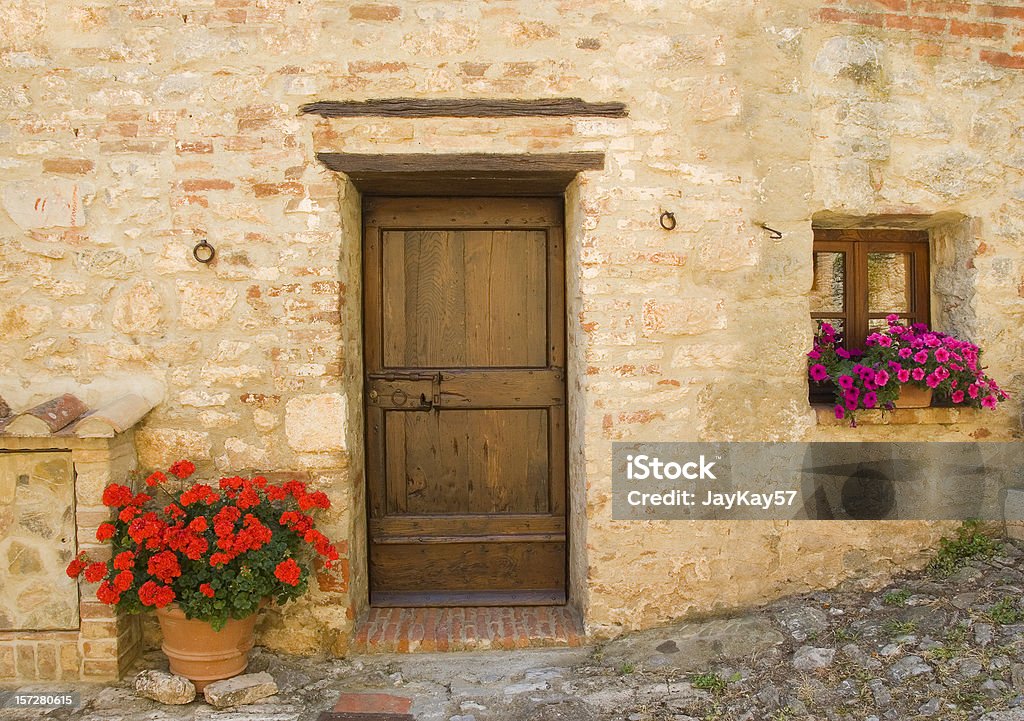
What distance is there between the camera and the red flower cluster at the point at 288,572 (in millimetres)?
2814

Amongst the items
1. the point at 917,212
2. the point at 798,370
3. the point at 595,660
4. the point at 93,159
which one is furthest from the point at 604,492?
the point at 93,159

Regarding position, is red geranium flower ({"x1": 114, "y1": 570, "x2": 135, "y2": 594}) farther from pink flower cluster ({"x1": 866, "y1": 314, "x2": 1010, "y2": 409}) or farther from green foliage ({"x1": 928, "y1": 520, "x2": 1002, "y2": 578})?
green foliage ({"x1": 928, "y1": 520, "x2": 1002, "y2": 578})

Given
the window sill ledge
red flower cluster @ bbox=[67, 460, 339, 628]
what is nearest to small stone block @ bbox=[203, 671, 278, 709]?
red flower cluster @ bbox=[67, 460, 339, 628]

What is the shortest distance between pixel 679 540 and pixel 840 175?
177 centimetres

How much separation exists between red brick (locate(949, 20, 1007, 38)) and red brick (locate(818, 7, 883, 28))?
37cm

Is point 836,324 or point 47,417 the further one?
point 836,324

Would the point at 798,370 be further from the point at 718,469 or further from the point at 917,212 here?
the point at 917,212

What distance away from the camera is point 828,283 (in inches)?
144

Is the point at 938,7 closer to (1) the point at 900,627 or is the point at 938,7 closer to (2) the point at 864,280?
(2) the point at 864,280

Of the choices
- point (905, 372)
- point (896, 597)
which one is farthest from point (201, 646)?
point (905, 372)

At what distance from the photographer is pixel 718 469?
10.9 feet

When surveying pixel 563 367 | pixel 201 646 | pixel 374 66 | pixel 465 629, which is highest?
pixel 374 66

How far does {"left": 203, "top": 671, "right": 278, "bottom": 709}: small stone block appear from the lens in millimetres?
2844

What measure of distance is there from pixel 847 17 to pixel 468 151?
5.90 feet
